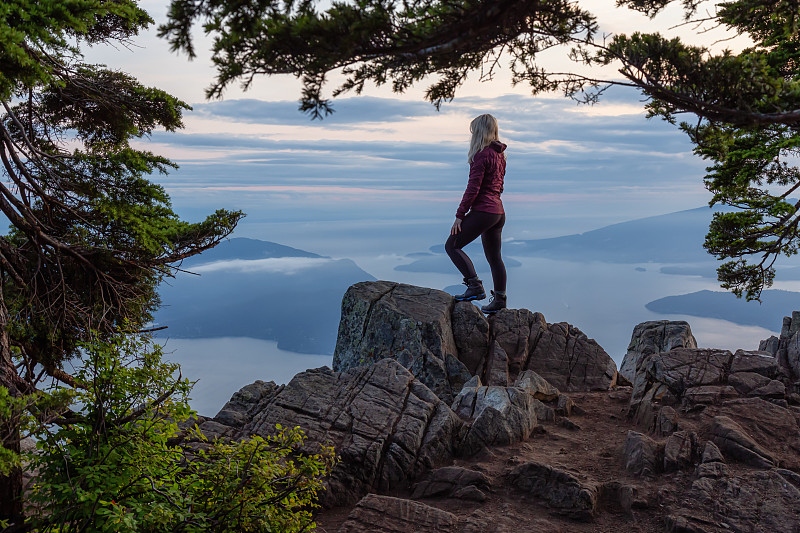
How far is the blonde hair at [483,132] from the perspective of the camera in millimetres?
12117

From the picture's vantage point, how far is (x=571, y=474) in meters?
7.85

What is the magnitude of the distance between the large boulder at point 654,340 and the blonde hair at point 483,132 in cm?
696

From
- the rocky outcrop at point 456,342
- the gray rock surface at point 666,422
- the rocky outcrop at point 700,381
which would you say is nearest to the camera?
the gray rock surface at point 666,422

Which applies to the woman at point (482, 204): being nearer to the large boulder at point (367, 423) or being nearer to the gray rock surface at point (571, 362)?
the gray rock surface at point (571, 362)

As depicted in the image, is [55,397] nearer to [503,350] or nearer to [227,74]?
[227,74]

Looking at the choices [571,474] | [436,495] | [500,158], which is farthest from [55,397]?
[500,158]

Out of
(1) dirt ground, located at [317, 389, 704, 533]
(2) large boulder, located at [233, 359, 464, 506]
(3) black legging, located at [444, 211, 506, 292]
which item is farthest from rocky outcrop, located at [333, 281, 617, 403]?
(1) dirt ground, located at [317, 389, 704, 533]

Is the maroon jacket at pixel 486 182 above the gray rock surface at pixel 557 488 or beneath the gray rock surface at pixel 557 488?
above

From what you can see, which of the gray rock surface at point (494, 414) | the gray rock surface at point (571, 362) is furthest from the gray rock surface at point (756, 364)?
the gray rock surface at point (494, 414)

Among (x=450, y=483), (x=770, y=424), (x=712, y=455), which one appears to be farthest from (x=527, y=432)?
(x=770, y=424)

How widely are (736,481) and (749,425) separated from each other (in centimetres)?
188

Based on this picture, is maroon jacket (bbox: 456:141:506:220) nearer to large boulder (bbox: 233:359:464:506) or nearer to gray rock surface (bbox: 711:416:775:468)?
large boulder (bbox: 233:359:464:506)

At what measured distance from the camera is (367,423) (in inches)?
351

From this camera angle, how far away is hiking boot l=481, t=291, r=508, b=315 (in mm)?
14094
